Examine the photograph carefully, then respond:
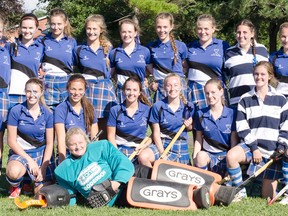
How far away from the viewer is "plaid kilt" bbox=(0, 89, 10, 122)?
687cm

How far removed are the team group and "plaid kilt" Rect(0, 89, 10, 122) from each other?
12 mm

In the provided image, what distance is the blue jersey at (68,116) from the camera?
22.1ft

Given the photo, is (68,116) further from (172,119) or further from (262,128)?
(262,128)

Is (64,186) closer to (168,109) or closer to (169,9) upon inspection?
(168,109)

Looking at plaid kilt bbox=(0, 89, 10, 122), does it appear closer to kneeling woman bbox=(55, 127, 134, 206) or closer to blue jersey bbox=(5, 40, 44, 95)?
blue jersey bbox=(5, 40, 44, 95)

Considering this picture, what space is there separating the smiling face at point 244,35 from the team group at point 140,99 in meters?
0.01

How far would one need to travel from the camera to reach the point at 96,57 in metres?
7.29

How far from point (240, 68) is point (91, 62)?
182 centimetres

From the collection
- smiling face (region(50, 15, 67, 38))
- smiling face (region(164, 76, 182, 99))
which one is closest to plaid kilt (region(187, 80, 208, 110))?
smiling face (region(164, 76, 182, 99))

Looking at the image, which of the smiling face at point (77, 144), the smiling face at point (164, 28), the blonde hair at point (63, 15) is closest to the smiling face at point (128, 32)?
the smiling face at point (164, 28)

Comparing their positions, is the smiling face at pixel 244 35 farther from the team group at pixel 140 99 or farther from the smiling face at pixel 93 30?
the smiling face at pixel 93 30

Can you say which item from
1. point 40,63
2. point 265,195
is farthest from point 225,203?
point 40,63

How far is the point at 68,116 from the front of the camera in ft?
22.2

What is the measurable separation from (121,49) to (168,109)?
41.1 inches
